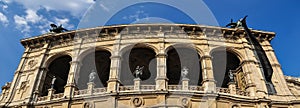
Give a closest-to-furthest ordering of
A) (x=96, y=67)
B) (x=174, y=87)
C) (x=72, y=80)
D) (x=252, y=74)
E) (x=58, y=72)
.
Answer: (x=174, y=87) < (x=72, y=80) < (x=252, y=74) < (x=96, y=67) < (x=58, y=72)

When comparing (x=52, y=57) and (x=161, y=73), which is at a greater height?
(x=52, y=57)

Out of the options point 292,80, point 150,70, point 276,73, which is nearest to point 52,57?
point 150,70

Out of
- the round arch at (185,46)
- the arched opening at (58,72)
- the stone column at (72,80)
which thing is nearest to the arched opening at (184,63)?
the round arch at (185,46)

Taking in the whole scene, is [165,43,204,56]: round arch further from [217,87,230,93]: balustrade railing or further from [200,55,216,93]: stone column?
[217,87,230,93]: balustrade railing

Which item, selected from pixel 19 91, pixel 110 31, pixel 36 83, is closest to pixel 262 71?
pixel 110 31

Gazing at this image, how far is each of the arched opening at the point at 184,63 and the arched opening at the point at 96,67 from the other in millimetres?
5113

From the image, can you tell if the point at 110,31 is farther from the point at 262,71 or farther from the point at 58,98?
the point at 262,71

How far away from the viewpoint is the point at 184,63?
2322cm

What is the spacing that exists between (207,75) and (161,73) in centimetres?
330

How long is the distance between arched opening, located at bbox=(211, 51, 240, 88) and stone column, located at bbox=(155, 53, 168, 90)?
4531 millimetres

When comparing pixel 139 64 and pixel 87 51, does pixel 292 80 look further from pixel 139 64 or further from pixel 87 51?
pixel 87 51

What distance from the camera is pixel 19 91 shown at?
21.5 m

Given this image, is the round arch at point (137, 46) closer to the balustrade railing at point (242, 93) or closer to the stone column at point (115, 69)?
the stone column at point (115, 69)

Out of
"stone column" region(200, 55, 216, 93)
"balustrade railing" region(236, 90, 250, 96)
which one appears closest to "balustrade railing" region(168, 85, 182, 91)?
"stone column" region(200, 55, 216, 93)
